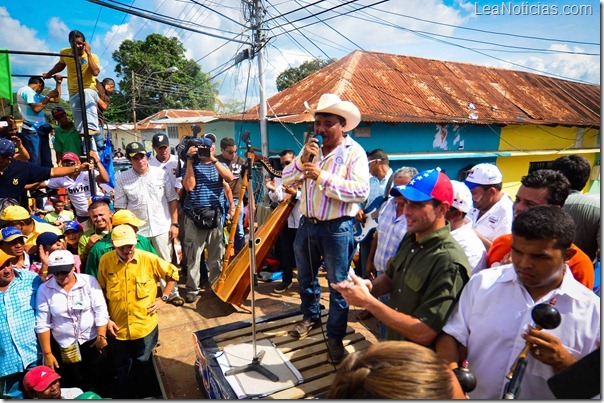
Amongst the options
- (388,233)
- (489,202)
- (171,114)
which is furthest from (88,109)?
(171,114)

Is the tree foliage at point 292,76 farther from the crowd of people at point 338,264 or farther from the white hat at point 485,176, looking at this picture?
the white hat at point 485,176

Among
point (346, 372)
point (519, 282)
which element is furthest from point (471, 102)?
point (346, 372)

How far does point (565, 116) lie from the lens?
42.4 feet

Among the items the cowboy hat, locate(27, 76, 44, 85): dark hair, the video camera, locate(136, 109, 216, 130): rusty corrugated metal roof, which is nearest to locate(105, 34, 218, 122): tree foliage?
locate(136, 109, 216, 130): rusty corrugated metal roof

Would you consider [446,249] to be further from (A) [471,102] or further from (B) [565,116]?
(B) [565,116]

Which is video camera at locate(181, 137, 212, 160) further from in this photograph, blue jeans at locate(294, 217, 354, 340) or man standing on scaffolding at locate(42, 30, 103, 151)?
man standing on scaffolding at locate(42, 30, 103, 151)

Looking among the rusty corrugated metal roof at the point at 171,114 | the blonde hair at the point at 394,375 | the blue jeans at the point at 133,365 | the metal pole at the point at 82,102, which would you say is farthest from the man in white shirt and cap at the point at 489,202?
the rusty corrugated metal roof at the point at 171,114

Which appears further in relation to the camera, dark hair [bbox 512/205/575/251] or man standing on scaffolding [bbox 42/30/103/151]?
man standing on scaffolding [bbox 42/30/103/151]

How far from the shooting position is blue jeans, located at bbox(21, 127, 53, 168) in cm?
550

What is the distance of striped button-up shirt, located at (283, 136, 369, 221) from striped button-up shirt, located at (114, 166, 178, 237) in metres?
2.11

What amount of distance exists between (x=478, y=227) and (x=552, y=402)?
6.07 ft

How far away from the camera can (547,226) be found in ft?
4.82

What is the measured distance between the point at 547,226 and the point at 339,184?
139 centimetres

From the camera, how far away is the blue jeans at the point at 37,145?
5504mm
